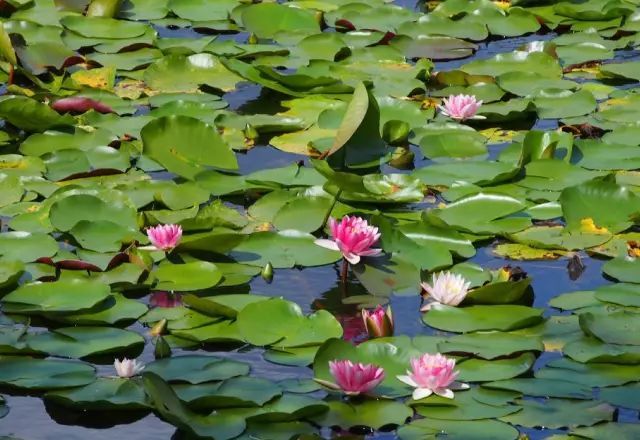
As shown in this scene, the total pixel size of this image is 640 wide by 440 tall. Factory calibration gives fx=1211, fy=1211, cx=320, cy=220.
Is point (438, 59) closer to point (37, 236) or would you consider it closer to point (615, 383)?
point (37, 236)

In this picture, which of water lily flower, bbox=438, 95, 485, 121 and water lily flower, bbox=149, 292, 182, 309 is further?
water lily flower, bbox=438, 95, 485, 121

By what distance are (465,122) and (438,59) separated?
0.88 m

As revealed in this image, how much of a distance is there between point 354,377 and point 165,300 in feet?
2.57

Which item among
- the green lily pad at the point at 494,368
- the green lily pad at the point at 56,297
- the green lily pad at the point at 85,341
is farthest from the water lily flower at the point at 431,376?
the green lily pad at the point at 56,297

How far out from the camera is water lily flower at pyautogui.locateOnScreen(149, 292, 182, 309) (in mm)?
3254

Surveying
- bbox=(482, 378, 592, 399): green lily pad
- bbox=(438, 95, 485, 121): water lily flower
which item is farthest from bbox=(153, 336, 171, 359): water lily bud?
bbox=(438, 95, 485, 121): water lily flower

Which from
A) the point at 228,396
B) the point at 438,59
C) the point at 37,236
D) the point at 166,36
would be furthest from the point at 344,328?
the point at 166,36

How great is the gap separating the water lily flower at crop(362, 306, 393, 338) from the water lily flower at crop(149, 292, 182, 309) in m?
0.54

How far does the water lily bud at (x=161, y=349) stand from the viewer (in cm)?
→ 293

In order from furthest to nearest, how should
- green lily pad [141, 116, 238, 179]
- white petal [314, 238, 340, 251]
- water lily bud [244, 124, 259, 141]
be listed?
water lily bud [244, 124, 259, 141]
green lily pad [141, 116, 238, 179]
white petal [314, 238, 340, 251]

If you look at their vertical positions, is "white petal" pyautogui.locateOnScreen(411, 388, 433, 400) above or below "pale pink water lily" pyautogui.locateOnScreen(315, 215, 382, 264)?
above

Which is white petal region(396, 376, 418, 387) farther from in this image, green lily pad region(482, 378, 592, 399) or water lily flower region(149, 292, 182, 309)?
water lily flower region(149, 292, 182, 309)

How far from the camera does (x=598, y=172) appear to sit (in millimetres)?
4078

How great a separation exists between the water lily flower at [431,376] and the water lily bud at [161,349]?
589mm
